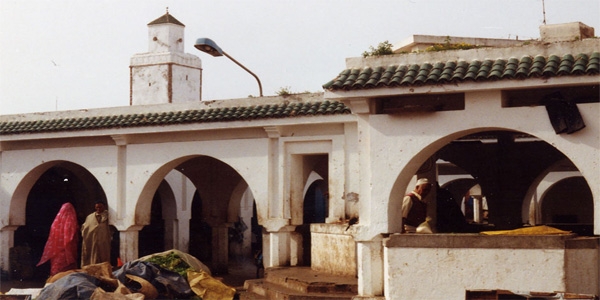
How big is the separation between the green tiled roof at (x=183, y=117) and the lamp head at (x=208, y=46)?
1.47 meters

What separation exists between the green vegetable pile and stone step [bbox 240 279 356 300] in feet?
3.90

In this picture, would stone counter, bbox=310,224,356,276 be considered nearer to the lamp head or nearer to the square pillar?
the lamp head

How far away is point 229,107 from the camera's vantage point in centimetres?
1500

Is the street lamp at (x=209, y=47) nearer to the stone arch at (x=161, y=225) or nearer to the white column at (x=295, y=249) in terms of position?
the white column at (x=295, y=249)

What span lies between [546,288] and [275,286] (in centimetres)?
463

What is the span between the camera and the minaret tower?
25.4m

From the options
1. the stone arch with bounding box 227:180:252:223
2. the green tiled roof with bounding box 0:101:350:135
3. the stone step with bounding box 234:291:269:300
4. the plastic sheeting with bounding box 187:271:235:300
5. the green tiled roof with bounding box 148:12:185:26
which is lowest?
the stone step with bounding box 234:291:269:300

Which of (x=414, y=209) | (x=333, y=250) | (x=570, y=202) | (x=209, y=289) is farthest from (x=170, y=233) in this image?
(x=570, y=202)

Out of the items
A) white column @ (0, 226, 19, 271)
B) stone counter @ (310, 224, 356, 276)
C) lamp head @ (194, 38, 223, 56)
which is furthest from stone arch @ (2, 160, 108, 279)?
stone counter @ (310, 224, 356, 276)

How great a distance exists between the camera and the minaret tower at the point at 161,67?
2542cm

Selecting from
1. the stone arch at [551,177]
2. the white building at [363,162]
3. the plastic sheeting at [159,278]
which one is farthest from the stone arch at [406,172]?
the stone arch at [551,177]

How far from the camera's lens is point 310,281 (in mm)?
11961

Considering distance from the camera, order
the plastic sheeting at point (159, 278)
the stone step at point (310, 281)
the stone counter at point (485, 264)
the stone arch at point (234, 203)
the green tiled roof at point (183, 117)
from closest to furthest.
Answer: the stone counter at point (485, 264), the stone step at point (310, 281), the plastic sheeting at point (159, 278), the green tiled roof at point (183, 117), the stone arch at point (234, 203)

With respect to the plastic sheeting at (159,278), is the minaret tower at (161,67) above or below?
above
